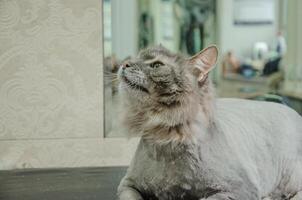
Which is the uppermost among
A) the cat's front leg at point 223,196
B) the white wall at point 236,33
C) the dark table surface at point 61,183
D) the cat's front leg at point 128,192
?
the white wall at point 236,33

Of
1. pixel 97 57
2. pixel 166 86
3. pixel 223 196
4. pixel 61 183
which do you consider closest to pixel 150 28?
pixel 97 57

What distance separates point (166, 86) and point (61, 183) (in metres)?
0.57

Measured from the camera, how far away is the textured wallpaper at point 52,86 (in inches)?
59.1

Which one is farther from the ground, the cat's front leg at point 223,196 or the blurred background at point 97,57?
the blurred background at point 97,57

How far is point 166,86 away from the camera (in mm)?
895

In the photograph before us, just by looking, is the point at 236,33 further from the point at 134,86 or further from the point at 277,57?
the point at 134,86

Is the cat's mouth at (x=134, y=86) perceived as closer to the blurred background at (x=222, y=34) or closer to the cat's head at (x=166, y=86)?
the cat's head at (x=166, y=86)

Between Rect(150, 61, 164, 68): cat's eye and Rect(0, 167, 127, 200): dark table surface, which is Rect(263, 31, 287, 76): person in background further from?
Rect(150, 61, 164, 68): cat's eye

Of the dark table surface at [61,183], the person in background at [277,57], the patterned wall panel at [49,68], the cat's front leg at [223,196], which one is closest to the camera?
the cat's front leg at [223,196]

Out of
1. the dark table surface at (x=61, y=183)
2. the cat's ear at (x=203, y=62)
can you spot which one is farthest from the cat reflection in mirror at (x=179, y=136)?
the dark table surface at (x=61, y=183)

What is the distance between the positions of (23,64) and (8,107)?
0.51 feet

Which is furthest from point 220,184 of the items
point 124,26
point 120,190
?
point 124,26

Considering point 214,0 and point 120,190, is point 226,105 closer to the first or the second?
point 120,190

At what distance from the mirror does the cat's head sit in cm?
61
